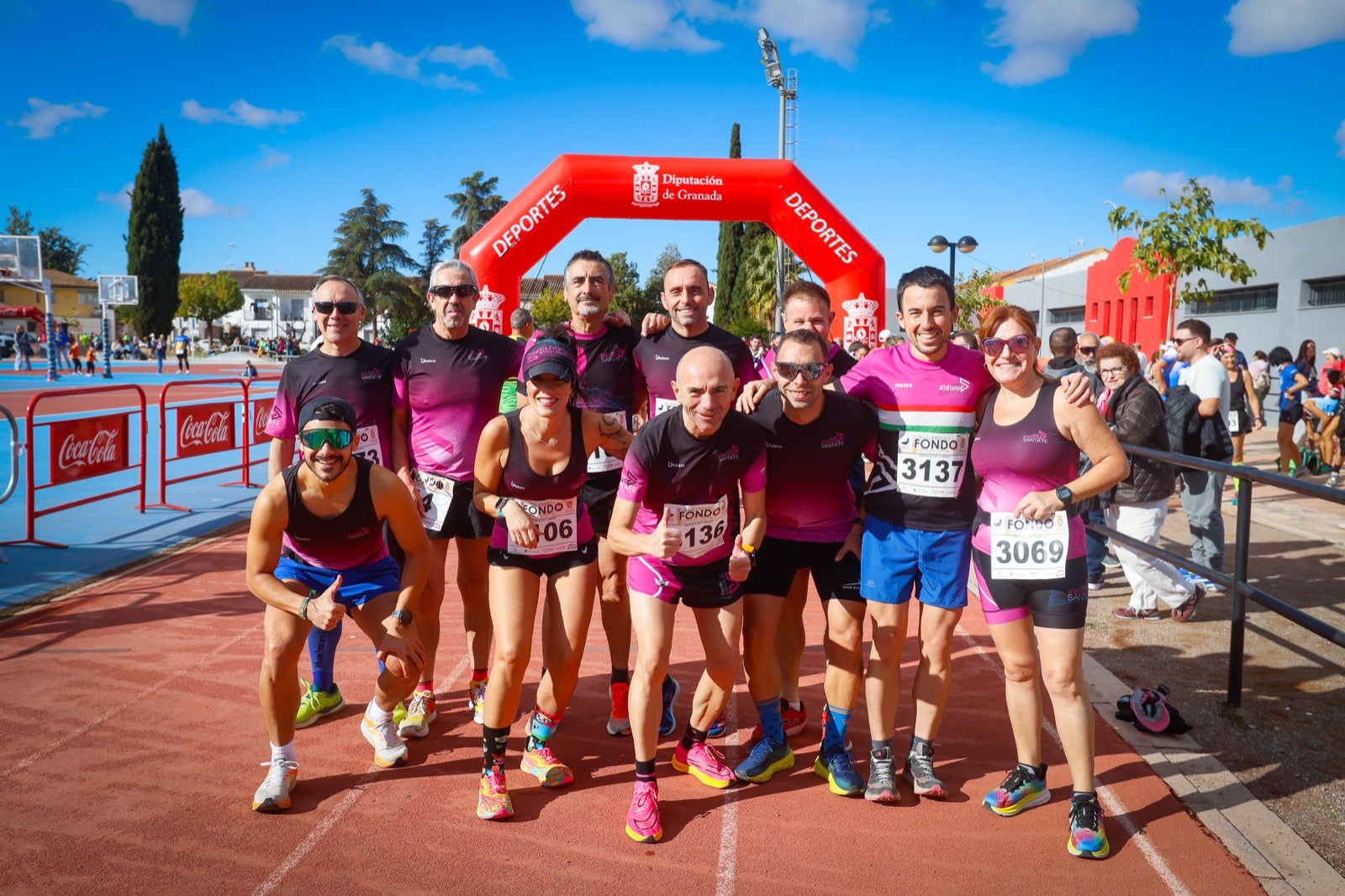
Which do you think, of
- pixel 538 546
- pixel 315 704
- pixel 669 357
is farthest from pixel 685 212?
pixel 538 546

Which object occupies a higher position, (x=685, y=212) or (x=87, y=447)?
(x=685, y=212)

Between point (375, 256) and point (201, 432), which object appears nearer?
point (201, 432)

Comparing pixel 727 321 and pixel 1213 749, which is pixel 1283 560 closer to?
pixel 1213 749

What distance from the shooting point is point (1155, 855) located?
11.1 ft

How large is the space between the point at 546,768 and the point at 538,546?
1.02 meters

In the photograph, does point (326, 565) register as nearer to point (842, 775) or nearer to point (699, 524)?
point (699, 524)

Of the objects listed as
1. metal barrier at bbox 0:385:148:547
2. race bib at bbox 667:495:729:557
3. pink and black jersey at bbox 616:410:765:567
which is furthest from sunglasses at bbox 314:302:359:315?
metal barrier at bbox 0:385:148:547

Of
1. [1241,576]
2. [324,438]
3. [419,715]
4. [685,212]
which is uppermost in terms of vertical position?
[685,212]

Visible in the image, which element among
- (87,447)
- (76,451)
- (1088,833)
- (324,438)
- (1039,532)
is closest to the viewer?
(1088,833)

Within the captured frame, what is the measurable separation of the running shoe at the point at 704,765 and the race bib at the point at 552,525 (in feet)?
3.72

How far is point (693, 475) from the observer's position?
11.9 ft

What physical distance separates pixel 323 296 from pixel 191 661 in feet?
8.42

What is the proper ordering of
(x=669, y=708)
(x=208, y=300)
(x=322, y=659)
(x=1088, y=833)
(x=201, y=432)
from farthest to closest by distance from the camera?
1. (x=208, y=300)
2. (x=201, y=432)
3. (x=322, y=659)
4. (x=669, y=708)
5. (x=1088, y=833)

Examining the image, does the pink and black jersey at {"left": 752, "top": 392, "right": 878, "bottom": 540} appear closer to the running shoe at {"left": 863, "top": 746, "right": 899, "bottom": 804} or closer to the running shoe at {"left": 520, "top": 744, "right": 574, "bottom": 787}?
the running shoe at {"left": 863, "top": 746, "right": 899, "bottom": 804}
